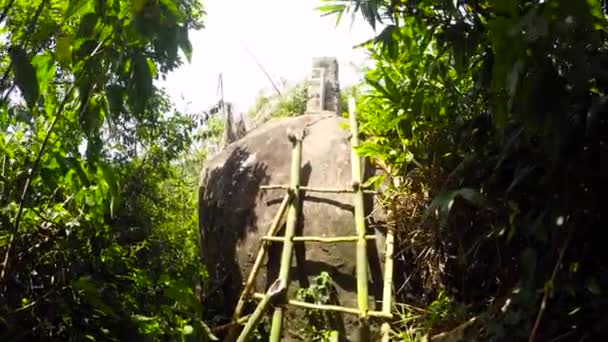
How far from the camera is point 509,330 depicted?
6.47 ft

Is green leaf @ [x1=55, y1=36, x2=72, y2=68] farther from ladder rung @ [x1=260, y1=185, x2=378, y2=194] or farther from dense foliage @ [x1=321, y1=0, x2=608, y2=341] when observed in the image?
ladder rung @ [x1=260, y1=185, x2=378, y2=194]

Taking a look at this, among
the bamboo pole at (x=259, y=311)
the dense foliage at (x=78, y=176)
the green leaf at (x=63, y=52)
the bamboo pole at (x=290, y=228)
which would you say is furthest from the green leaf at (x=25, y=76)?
the bamboo pole at (x=290, y=228)

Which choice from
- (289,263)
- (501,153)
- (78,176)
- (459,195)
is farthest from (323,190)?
(78,176)

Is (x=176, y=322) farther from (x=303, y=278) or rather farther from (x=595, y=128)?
(x=595, y=128)

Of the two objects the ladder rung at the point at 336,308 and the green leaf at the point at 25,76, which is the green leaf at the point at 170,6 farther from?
the ladder rung at the point at 336,308

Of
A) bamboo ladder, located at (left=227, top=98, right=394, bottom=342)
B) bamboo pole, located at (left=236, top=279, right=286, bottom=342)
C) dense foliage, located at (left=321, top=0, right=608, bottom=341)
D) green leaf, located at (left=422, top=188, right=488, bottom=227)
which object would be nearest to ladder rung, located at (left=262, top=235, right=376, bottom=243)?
bamboo ladder, located at (left=227, top=98, right=394, bottom=342)

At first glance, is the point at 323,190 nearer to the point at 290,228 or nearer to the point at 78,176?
the point at 290,228

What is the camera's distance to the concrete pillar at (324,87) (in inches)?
189

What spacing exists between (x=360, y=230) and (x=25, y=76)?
1.96 m

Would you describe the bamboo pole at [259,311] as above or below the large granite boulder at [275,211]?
below

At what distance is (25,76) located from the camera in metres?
1.34

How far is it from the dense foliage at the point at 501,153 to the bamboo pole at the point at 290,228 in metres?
0.50

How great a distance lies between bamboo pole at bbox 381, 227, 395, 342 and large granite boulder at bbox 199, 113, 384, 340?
0.08 metres

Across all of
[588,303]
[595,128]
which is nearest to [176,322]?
[588,303]
